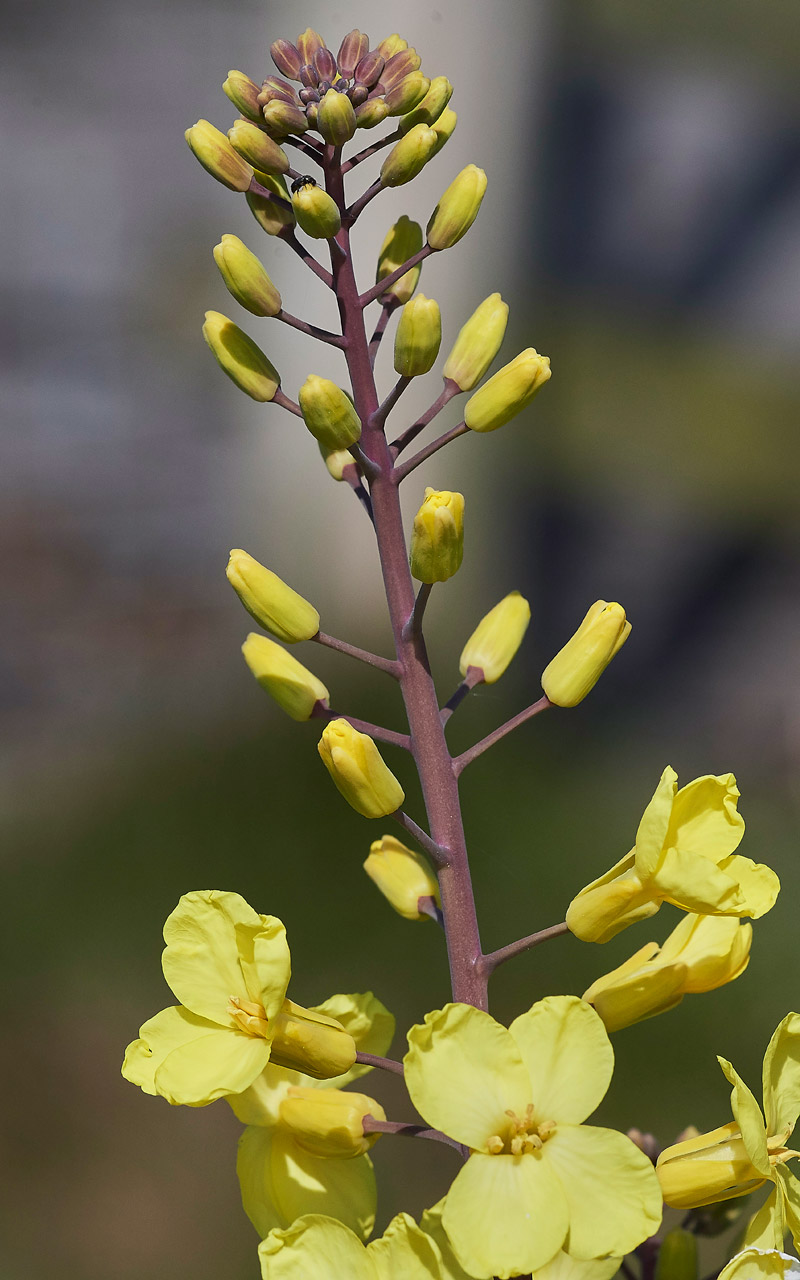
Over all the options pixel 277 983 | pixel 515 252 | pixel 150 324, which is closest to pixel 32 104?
pixel 150 324

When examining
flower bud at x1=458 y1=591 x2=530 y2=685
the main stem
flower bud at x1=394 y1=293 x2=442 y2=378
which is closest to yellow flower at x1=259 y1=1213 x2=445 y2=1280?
the main stem

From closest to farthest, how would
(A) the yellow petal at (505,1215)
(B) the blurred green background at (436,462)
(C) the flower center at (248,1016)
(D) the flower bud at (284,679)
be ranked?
1. (A) the yellow petal at (505,1215)
2. (C) the flower center at (248,1016)
3. (D) the flower bud at (284,679)
4. (B) the blurred green background at (436,462)

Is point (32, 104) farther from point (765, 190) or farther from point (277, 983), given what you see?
point (277, 983)

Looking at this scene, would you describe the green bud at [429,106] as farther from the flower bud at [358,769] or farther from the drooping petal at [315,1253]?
the drooping petal at [315,1253]

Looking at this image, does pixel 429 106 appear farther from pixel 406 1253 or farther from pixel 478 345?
pixel 406 1253

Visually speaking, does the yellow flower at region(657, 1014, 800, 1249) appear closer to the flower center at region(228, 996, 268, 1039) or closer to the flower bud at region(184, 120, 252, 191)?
the flower center at region(228, 996, 268, 1039)

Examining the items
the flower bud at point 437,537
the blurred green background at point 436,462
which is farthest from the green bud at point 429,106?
the blurred green background at point 436,462
